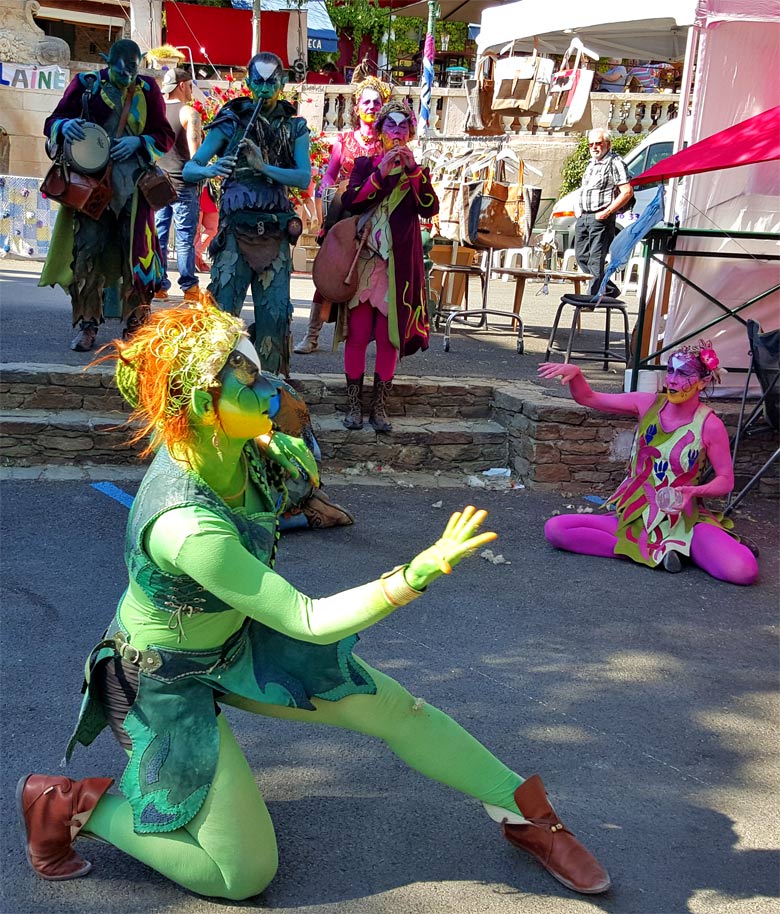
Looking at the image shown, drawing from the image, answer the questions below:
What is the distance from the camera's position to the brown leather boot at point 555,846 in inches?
99.0

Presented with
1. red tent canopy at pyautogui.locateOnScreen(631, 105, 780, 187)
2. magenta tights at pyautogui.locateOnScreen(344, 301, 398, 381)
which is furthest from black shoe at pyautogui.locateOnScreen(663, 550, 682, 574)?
red tent canopy at pyautogui.locateOnScreen(631, 105, 780, 187)

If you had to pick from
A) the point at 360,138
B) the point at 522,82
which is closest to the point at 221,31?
the point at 522,82

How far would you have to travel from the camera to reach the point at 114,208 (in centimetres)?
641

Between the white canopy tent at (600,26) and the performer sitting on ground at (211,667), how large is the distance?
17.6 feet

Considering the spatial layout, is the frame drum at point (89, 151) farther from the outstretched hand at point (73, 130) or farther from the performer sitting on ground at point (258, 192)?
the performer sitting on ground at point (258, 192)

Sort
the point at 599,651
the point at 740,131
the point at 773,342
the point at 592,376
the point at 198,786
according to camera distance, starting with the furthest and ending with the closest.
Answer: the point at 592,376 < the point at 740,131 < the point at 773,342 < the point at 599,651 < the point at 198,786

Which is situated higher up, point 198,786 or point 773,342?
point 773,342

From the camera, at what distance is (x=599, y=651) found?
13.2ft

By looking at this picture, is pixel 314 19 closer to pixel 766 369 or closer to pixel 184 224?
pixel 184 224

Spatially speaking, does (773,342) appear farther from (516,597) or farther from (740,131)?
(516,597)

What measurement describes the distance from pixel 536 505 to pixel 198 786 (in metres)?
3.86

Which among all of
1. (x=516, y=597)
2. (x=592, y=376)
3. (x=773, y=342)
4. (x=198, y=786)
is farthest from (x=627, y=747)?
(x=592, y=376)

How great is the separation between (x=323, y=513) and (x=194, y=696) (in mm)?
2826

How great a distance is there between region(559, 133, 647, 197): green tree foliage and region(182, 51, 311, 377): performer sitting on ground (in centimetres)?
1457
